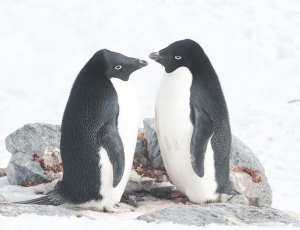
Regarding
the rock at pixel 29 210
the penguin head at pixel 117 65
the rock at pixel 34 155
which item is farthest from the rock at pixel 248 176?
the rock at pixel 29 210

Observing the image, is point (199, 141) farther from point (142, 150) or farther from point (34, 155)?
point (34, 155)

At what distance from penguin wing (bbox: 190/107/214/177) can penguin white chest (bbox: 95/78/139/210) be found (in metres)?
0.52

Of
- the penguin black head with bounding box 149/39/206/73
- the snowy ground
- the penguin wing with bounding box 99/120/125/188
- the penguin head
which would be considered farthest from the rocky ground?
the snowy ground

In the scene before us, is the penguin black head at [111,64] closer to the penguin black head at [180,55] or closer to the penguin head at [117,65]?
the penguin head at [117,65]

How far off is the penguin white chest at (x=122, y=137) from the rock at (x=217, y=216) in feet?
2.59

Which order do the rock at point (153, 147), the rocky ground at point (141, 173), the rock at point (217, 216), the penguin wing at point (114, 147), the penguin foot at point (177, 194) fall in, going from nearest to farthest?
the rock at point (217, 216), the penguin wing at point (114, 147), the rocky ground at point (141, 173), the penguin foot at point (177, 194), the rock at point (153, 147)

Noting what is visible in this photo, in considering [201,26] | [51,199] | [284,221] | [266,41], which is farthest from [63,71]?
[284,221]

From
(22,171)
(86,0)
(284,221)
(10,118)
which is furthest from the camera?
(86,0)

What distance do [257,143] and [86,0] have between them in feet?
24.2

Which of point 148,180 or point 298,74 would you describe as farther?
point 298,74

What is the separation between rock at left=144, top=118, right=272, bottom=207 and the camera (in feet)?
19.9

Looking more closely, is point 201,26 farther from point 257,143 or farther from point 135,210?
point 135,210

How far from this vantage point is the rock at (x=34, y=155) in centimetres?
591

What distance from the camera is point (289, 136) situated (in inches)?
387
